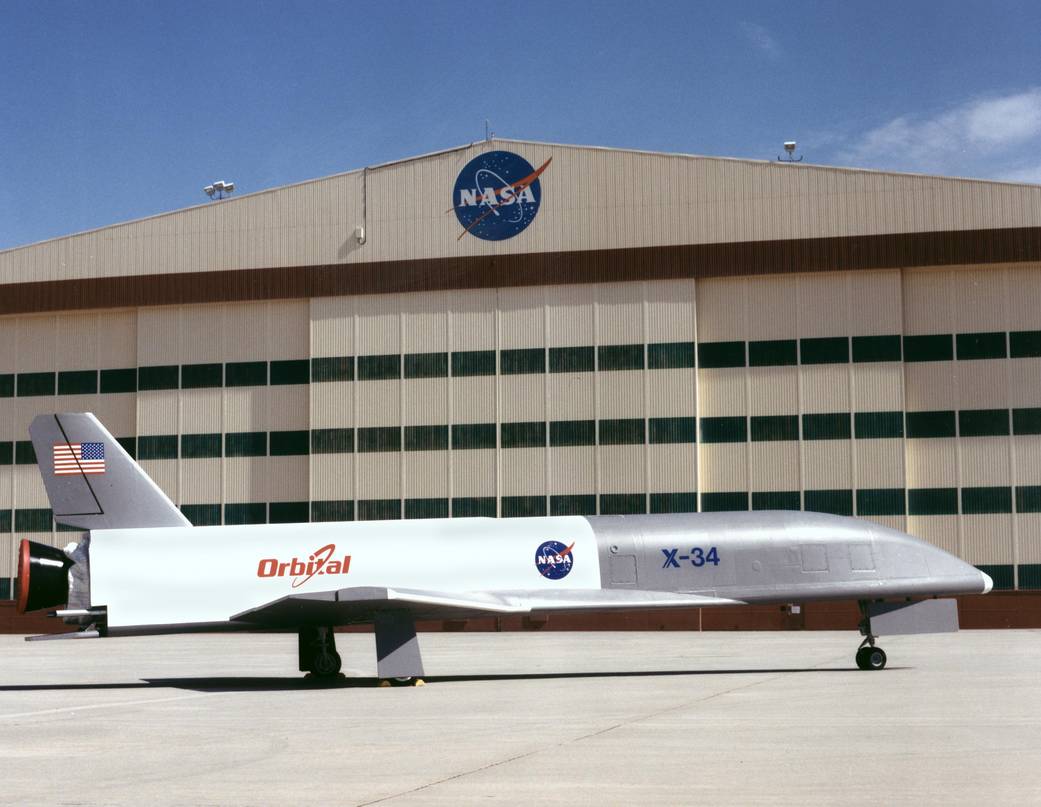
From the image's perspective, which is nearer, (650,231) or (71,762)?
(71,762)

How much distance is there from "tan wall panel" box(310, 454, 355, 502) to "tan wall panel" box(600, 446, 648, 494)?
414 inches

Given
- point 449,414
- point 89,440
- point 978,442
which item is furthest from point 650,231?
point 89,440

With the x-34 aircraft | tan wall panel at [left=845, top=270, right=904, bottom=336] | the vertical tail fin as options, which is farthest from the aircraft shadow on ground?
tan wall panel at [left=845, top=270, right=904, bottom=336]

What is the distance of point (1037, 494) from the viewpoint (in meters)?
48.2

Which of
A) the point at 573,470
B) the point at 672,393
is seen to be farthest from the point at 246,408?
the point at 672,393

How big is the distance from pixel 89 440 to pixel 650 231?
29242mm

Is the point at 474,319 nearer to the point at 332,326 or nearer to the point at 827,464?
the point at 332,326

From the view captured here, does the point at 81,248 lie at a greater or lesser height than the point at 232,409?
greater

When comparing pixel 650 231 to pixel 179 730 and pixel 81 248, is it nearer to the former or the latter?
pixel 81 248

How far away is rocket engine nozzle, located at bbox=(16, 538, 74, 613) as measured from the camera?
25.4 metres

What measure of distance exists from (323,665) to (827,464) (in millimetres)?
28061

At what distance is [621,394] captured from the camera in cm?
5112

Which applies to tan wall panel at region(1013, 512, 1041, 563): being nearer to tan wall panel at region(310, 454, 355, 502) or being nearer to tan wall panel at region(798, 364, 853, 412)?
tan wall panel at region(798, 364, 853, 412)

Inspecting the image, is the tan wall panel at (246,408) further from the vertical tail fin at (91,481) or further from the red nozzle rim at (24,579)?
the red nozzle rim at (24,579)
